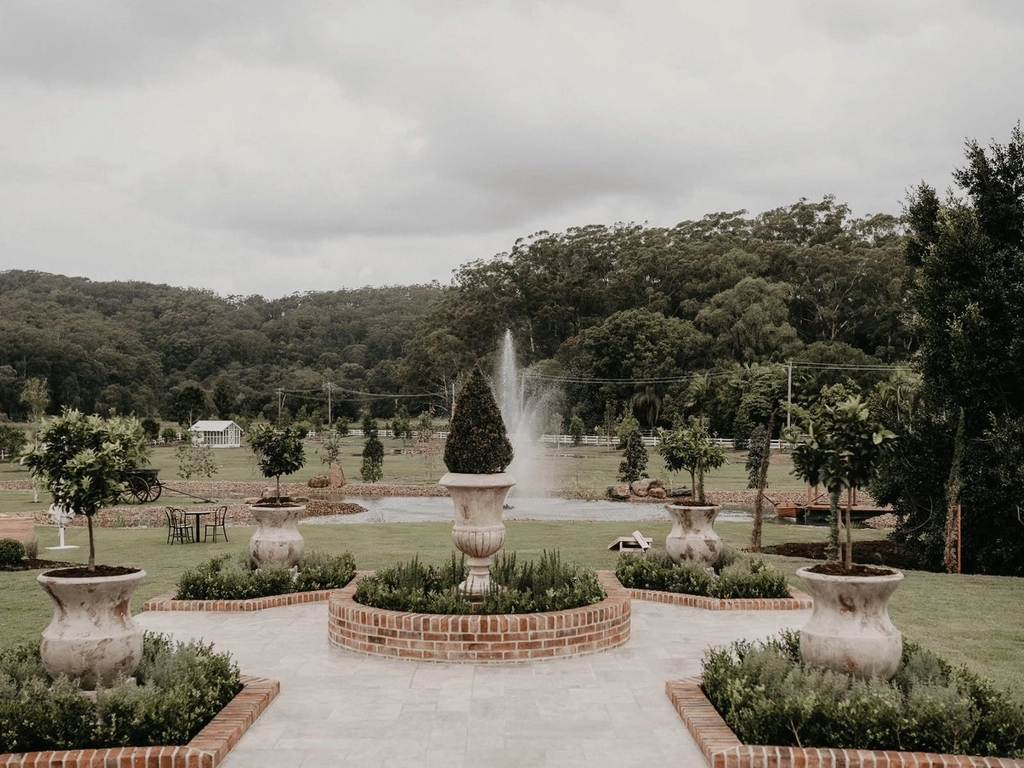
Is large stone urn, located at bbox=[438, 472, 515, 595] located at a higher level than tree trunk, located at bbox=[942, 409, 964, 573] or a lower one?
higher

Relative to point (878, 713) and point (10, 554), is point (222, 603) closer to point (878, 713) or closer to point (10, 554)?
point (10, 554)

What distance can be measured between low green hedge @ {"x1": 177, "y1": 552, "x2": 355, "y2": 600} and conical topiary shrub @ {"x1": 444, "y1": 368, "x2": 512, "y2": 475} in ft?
9.98

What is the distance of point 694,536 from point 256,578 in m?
5.33

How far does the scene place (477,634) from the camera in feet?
25.6

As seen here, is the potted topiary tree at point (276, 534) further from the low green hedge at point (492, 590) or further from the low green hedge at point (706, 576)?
the low green hedge at point (706, 576)

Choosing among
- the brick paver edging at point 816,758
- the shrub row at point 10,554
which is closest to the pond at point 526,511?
the shrub row at point 10,554

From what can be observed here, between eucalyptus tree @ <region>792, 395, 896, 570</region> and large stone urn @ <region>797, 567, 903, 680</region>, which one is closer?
large stone urn @ <region>797, 567, 903, 680</region>

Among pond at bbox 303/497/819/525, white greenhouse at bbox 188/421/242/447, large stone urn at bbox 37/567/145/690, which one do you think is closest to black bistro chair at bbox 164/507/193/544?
pond at bbox 303/497/819/525

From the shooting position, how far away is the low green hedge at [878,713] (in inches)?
205

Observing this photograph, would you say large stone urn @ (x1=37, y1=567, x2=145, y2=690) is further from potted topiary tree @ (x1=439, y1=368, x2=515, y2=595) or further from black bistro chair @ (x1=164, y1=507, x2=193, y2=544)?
black bistro chair @ (x1=164, y1=507, x2=193, y2=544)

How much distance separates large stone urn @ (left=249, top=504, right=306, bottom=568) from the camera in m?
11.0

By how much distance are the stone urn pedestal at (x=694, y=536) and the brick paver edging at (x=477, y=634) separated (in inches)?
123

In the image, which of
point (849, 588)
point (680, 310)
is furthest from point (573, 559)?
point (680, 310)

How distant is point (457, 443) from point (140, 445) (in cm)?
310
